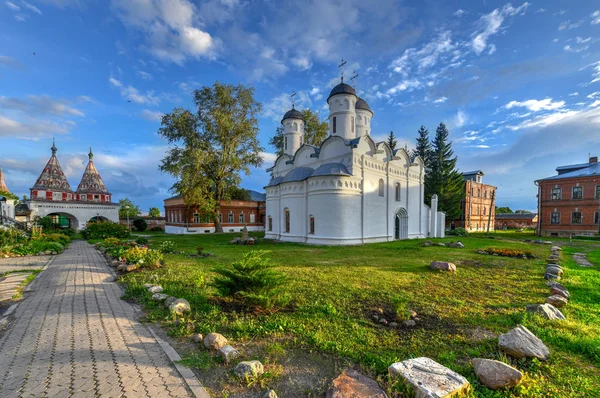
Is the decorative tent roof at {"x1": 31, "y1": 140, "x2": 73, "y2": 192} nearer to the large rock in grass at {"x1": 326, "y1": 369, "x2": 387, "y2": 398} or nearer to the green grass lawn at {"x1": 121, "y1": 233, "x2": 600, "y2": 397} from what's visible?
the green grass lawn at {"x1": 121, "y1": 233, "x2": 600, "y2": 397}

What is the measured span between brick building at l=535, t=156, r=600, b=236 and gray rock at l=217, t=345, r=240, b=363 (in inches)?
1535

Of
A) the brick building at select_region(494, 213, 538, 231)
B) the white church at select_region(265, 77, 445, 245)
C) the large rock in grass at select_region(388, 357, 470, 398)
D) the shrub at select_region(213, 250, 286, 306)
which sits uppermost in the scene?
the white church at select_region(265, 77, 445, 245)

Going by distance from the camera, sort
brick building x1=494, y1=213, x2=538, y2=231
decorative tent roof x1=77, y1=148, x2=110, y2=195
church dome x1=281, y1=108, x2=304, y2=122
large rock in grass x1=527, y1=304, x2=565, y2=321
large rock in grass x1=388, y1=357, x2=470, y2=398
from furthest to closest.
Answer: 1. brick building x1=494, y1=213, x2=538, y2=231
2. decorative tent roof x1=77, y1=148, x2=110, y2=195
3. church dome x1=281, y1=108, x2=304, y2=122
4. large rock in grass x1=527, y1=304, x2=565, y2=321
5. large rock in grass x1=388, y1=357, x2=470, y2=398

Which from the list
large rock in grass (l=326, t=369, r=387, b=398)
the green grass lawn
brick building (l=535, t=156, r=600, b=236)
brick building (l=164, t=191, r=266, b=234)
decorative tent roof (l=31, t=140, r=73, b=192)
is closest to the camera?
large rock in grass (l=326, t=369, r=387, b=398)

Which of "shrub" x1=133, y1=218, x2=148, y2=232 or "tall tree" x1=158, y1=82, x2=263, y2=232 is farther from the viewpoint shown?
"shrub" x1=133, y1=218, x2=148, y2=232

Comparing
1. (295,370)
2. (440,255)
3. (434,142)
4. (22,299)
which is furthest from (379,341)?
(434,142)

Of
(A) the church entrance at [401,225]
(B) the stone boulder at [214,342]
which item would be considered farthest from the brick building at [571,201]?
(B) the stone boulder at [214,342]

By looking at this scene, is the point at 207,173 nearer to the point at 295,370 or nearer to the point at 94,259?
the point at 94,259

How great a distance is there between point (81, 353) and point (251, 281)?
263 cm

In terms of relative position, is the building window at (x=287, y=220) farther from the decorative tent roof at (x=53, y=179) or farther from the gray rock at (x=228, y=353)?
the decorative tent roof at (x=53, y=179)

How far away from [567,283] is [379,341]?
749cm

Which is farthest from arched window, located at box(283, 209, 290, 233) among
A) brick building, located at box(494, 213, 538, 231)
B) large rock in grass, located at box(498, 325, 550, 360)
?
brick building, located at box(494, 213, 538, 231)

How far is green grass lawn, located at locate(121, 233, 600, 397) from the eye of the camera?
3248 millimetres

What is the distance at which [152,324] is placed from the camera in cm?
481
